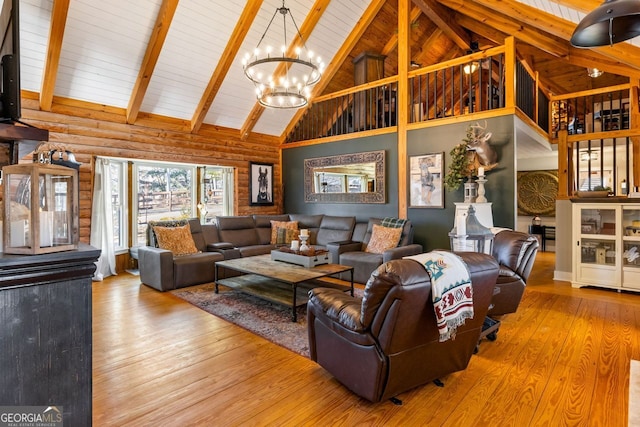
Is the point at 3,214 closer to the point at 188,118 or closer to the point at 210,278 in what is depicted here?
the point at 210,278

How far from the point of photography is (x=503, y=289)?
3.39 meters

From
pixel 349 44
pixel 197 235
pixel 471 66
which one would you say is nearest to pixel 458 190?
pixel 471 66

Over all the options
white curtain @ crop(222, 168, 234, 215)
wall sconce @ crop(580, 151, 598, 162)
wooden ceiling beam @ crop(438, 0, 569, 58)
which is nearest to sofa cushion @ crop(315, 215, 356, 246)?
white curtain @ crop(222, 168, 234, 215)

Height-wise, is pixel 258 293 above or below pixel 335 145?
below

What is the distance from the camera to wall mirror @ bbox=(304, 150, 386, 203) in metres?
6.39

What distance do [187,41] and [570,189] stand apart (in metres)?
6.85

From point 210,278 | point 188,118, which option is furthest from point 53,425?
point 188,118

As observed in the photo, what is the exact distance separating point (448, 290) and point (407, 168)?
433 cm

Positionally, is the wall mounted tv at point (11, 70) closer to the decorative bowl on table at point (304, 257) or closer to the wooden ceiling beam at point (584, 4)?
the decorative bowl on table at point (304, 257)

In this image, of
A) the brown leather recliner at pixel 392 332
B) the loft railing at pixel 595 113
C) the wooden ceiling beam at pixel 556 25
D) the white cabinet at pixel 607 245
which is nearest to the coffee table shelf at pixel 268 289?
the brown leather recliner at pixel 392 332

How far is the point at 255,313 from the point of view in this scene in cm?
384

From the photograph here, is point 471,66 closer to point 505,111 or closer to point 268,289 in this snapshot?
point 505,111

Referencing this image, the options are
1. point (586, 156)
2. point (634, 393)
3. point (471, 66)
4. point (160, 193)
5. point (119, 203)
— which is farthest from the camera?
point (586, 156)

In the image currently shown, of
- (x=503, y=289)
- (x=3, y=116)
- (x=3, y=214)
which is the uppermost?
(x=3, y=116)
